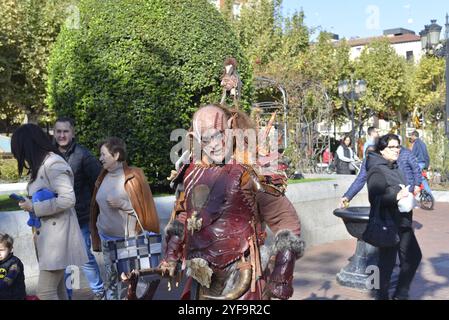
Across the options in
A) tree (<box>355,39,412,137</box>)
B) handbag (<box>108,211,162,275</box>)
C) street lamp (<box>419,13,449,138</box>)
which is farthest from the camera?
tree (<box>355,39,412,137</box>)

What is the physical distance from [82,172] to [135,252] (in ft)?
4.00

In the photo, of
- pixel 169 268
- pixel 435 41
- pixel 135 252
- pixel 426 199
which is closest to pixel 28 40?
pixel 435 41

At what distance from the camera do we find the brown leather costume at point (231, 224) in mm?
2936

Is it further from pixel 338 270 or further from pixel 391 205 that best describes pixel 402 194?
pixel 338 270

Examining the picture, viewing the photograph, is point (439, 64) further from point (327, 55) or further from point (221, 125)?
point (221, 125)

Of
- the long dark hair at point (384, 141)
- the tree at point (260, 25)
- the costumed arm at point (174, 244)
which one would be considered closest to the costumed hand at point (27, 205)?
the costumed arm at point (174, 244)

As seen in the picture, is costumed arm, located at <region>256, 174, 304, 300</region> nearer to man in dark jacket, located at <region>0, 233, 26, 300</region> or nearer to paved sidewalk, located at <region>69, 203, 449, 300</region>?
man in dark jacket, located at <region>0, 233, 26, 300</region>

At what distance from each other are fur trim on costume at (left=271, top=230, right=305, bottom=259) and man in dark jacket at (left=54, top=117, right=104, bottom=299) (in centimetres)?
297

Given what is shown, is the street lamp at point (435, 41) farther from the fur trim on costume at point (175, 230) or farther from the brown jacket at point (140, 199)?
the fur trim on costume at point (175, 230)

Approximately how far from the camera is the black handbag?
5324mm

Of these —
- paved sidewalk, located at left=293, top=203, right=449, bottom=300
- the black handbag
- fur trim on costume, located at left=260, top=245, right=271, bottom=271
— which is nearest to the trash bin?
paved sidewalk, located at left=293, top=203, right=449, bottom=300

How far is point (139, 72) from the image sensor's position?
7707 mm
